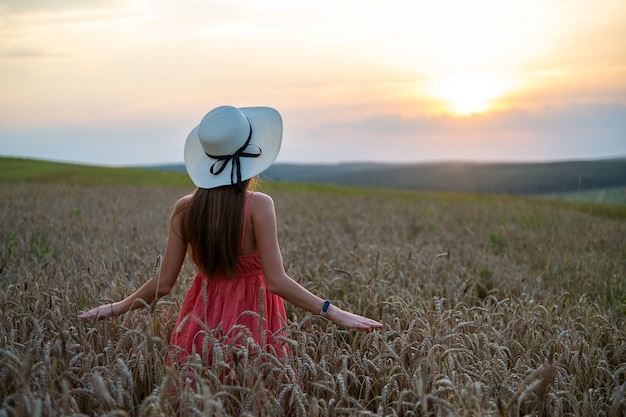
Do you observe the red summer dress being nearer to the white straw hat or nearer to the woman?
the woman

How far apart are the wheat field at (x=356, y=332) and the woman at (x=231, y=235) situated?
8.3 inches

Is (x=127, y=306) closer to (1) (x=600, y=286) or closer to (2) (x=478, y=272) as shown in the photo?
(2) (x=478, y=272)

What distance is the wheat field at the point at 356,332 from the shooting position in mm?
2756

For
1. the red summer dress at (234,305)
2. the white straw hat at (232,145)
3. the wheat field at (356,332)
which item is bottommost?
the wheat field at (356,332)

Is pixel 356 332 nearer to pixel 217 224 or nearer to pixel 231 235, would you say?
pixel 231 235

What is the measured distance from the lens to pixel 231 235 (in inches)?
140

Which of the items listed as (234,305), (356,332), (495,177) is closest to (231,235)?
(234,305)

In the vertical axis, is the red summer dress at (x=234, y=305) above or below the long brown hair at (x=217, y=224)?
below

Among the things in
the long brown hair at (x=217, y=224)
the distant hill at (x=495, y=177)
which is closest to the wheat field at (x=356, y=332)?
the long brown hair at (x=217, y=224)

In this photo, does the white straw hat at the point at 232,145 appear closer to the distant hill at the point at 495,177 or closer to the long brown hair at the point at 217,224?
the long brown hair at the point at 217,224

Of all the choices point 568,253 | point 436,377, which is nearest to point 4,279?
point 436,377

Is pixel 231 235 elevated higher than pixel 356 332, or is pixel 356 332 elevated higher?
pixel 231 235

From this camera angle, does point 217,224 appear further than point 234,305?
No

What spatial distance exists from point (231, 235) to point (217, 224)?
0.11 metres
